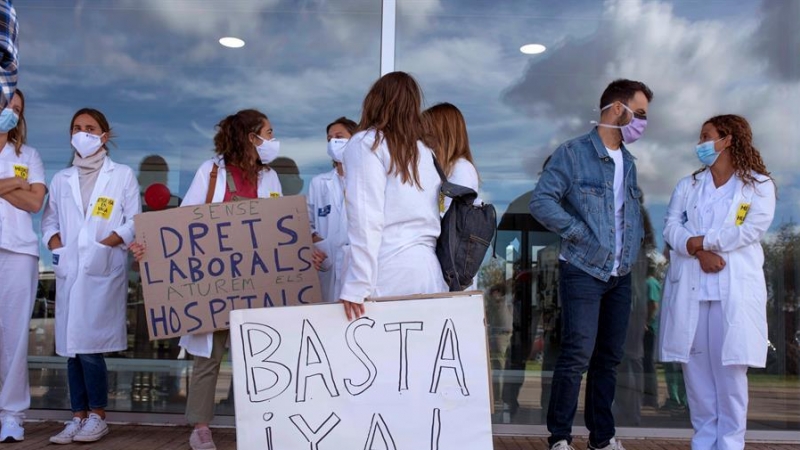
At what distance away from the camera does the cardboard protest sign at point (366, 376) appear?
10.9 ft

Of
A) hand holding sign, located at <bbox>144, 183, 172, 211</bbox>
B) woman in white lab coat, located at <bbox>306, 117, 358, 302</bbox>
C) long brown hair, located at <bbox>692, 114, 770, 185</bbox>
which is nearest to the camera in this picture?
long brown hair, located at <bbox>692, 114, 770, 185</bbox>

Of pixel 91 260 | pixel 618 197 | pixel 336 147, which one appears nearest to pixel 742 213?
pixel 618 197

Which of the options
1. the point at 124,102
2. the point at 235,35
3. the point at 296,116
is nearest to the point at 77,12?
the point at 124,102

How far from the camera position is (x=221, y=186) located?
481 centimetres

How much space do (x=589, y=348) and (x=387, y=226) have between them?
1547mm

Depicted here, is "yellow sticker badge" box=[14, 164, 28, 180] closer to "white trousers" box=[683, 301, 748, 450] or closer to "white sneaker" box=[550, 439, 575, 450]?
"white sneaker" box=[550, 439, 575, 450]

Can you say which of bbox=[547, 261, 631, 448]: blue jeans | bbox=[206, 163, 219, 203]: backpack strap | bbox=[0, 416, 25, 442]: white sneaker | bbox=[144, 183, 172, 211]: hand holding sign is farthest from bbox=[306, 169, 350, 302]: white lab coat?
bbox=[0, 416, 25, 442]: white sneaker

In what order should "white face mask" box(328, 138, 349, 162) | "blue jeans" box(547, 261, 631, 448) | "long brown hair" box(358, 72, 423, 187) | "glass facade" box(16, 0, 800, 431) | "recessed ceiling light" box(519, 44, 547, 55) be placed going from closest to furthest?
"long brown hair" box(358, 72, 423, 187) → "blue jeans" box(547, 261, 631, 448) → "white face mask" box(328, 138, 349, 162) → "glass facade" box(16, 0, 800, 431) → "recessed ceiling light" box(519, 44, 547, 55)

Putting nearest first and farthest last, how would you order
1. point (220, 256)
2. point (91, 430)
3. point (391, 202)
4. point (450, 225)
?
point (391, 202)
point (450, 225)
point (220, 256)
point (91, 430)

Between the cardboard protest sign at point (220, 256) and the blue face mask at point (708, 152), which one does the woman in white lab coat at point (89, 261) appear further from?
the blue face mask at point (708, 152)

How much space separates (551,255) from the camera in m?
6.54

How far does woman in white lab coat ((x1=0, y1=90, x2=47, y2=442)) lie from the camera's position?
4953 mm

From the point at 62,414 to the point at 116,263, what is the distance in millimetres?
1410

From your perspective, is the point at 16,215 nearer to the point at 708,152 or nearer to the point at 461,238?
the point at 461,238
